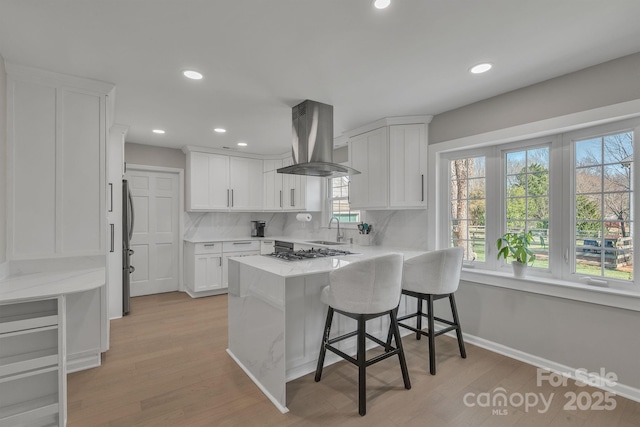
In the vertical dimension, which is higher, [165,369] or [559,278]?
[559,278]

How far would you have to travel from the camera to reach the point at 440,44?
1990 millimetres

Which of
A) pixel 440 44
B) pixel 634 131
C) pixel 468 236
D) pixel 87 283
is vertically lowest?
pixel 87 283

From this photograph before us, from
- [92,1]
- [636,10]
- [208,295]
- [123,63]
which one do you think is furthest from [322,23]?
[208,295]

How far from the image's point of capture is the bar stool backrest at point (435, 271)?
2.54 meters

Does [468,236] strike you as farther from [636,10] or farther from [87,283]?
[87,283]

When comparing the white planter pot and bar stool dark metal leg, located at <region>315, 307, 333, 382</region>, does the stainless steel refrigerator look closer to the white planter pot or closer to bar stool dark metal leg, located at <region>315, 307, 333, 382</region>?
bar stool dark metal leg, located at <region>315, 307, 333, 382</region>

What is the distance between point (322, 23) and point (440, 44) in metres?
0.81

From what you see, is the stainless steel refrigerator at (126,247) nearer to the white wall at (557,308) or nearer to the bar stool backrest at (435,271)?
the bar stool backrest at (435,271)

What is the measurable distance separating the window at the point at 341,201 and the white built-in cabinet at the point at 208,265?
1582 millimetres

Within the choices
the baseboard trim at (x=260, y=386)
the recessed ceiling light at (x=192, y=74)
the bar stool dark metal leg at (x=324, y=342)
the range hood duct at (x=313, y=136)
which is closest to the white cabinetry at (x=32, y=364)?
the baseboard trim at (x=260, y=386)

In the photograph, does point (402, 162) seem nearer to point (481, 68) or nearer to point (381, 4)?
point (481, 68)

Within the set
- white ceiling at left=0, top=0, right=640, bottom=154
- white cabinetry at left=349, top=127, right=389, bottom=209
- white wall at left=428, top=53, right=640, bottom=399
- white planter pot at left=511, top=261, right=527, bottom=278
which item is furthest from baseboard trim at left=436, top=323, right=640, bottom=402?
white ceiling at left=0, top=0, right=640, bottom=154

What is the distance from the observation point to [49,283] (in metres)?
2.04

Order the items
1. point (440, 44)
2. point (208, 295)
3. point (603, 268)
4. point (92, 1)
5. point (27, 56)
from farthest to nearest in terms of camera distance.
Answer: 1. point (208, 295)
2. point (603, 268)
3. point (27, 56)
4. point (440, 44)
5. point (92, 1)
